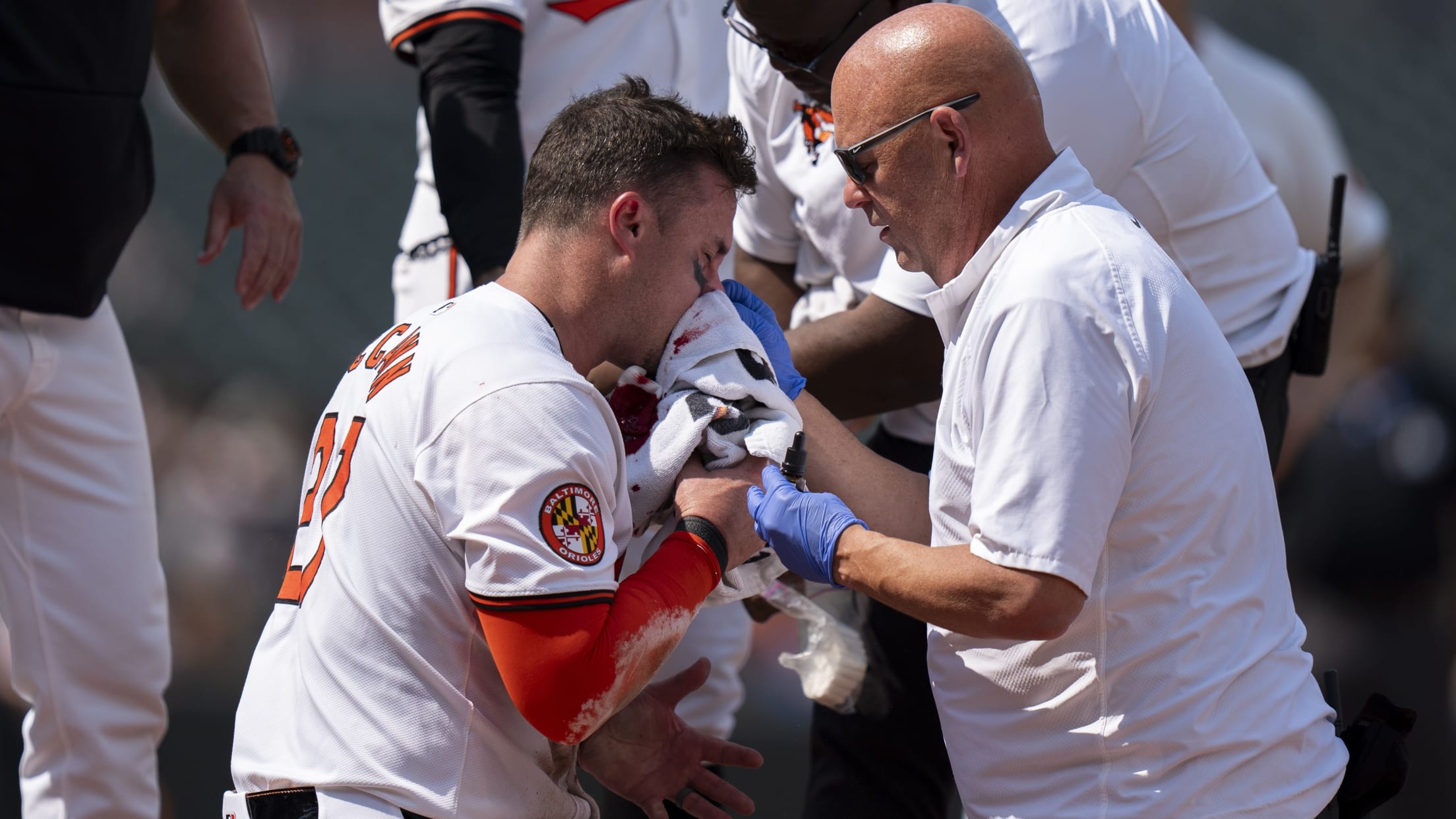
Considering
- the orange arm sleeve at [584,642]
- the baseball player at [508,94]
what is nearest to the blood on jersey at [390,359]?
the orange arm sleeve at [584,642]

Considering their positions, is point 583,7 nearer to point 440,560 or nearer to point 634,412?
point 634,412

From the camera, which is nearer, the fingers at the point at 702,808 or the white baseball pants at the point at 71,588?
the fingers at the point at 702,808

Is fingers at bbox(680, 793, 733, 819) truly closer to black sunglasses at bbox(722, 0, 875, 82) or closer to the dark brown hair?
the dark brown hair

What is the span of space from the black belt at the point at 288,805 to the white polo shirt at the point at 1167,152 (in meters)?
1.25

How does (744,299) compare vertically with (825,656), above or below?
above

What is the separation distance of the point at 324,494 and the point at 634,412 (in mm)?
445

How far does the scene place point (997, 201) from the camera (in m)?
1.85

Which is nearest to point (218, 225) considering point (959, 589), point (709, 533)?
point (709, 533)

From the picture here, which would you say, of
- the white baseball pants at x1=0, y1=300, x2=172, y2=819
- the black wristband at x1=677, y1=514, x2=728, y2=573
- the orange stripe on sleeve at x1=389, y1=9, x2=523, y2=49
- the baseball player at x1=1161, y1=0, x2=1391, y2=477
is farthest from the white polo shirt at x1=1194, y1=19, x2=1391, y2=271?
the white baseball pants at x1=0, y1=300, x2=172, y2=819

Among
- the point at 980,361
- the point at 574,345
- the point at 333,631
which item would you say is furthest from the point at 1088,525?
the point at 333,631

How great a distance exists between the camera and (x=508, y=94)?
281 centimetres

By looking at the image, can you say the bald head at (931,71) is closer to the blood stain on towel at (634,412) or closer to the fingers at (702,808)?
the blood stain on towel at (634,412)

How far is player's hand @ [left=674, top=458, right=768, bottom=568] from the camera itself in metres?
1.96

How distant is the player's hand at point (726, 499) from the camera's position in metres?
1.96
